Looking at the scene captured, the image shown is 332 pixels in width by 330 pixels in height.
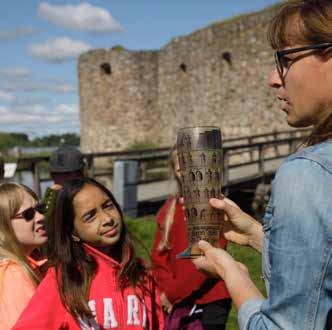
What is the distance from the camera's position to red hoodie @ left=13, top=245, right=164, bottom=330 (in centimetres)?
208

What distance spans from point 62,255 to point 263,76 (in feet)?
54.7

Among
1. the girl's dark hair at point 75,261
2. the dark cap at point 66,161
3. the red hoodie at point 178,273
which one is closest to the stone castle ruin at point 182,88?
the dark cap at point 66,161

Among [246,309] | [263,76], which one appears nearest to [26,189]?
[246,309]

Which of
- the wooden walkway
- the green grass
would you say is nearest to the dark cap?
the green grass

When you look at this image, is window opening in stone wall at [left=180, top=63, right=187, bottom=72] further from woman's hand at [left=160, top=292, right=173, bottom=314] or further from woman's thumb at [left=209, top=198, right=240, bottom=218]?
woman's thumb at [left=209, top=198, right=240, bottom=218]

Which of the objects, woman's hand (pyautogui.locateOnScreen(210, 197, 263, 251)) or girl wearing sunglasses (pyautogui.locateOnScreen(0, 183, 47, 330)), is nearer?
woman's hand (pyautogui.locateOnScreen(210, 197, 263, 251))

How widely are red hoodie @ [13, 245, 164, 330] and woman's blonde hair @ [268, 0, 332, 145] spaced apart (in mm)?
1215

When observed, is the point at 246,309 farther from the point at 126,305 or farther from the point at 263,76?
the point at 263,76

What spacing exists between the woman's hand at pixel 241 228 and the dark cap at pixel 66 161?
216 centimetres

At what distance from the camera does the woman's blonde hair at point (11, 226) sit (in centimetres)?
247

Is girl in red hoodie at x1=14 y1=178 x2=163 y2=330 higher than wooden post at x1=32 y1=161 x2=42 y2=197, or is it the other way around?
girl in red hoodie at x1=14 y1=178 x2=163 y2=330

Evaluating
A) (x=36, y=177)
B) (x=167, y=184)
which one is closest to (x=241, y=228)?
(x=36, y=177)

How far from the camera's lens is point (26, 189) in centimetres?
280

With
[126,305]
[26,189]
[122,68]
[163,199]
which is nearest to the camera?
[126,305]
